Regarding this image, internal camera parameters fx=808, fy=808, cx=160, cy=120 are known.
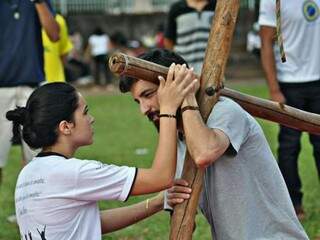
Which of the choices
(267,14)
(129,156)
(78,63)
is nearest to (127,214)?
(267,14)

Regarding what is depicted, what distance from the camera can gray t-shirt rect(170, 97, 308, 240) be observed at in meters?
3.41

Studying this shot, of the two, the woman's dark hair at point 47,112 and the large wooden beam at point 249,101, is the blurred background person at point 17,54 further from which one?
the large wooden beam at point 249,101

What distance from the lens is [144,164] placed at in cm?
872

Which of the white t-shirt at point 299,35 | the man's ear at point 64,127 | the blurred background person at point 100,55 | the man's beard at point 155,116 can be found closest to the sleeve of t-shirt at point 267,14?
the white t-shirt at point 299,35

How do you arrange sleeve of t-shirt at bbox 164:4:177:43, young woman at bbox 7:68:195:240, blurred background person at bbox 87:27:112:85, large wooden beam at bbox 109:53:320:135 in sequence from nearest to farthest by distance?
large wooden beam at bbox 109:53:320:135 → young woman at bbox 7:68:195:240 → sleeve of t-shirt at bbox 164:4:177:43 → blurred background person at bbox 87:27:112:85

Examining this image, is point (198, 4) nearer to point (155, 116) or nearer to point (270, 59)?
point (270, 59)

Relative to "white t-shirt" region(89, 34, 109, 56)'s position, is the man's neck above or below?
above

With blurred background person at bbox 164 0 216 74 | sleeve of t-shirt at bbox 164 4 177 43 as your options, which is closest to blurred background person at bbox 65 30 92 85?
sleeve of t-shirt at bbox 164 4 177 43

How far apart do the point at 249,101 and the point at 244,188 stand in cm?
39

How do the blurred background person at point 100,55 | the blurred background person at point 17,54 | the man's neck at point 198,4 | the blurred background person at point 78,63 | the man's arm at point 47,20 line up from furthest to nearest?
the blurred background person at point 100,55
the blurred background person at point 78,63
the man's neck at point 198,4
the blurred background person at point 17,54
the man's arm at point 47,20

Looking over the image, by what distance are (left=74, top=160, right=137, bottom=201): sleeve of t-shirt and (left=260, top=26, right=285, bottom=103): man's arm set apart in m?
2.88

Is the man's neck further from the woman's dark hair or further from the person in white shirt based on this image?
the woman's dark hair

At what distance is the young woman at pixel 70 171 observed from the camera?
3334mm

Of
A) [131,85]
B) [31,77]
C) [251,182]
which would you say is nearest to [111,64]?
[131,85]
